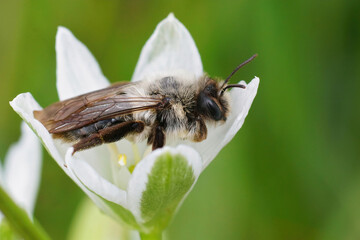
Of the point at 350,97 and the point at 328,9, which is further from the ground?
the point at 328,9

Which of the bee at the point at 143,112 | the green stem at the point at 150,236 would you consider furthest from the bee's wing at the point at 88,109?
the green stem at the point at 150,236

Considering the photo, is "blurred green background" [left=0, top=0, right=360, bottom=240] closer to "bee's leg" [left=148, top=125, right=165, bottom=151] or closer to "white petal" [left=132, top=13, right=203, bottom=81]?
"white petal" [left=132, top=13, right=203, bottom=81]

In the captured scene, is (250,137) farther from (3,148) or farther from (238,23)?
(3,148)

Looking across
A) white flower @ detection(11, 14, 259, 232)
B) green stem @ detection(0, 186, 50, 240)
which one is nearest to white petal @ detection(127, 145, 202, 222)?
white flower @ detection(11, 14, 259, 232)

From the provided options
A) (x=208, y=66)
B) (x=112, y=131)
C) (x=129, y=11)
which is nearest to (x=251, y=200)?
(x=208, y=66)

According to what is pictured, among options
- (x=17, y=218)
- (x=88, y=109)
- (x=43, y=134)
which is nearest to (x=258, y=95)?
(x=88, y=109)

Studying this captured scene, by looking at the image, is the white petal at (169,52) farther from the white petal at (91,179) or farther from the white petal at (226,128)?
the white petal at (91,179)

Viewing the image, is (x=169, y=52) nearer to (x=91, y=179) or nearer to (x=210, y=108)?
(x=210, y=108)
